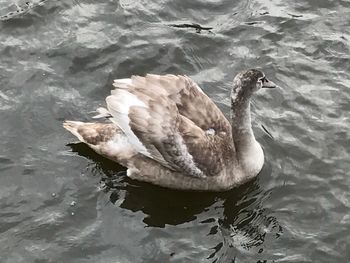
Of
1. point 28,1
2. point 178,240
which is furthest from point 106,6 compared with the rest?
point 178,240

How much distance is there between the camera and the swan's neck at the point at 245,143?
10748 mm

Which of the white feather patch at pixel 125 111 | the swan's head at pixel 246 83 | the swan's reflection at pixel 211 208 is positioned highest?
the swan's head at pixel 246 83

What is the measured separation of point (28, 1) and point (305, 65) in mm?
5174

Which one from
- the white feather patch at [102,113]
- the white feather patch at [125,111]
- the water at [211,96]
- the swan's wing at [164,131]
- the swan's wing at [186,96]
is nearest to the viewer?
the water at [211,96]

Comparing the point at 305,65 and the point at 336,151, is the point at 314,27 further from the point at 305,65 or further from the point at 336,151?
the point at 336,151

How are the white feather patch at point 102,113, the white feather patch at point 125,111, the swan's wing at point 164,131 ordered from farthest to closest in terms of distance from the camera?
the white feather patch at point 102,113, the white feather patch at point 125,111, the swan's wing at point 164,131

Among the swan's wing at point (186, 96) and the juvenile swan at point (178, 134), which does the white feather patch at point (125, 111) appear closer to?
the juvenile swan at point (178, 134)

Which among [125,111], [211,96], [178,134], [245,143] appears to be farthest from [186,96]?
[211,96]

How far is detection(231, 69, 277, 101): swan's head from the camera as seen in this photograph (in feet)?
34.4

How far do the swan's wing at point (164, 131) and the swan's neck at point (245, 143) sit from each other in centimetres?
27

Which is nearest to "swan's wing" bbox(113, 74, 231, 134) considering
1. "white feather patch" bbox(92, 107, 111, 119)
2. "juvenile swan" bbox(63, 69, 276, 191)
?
"juvenile swan" bbox(63, 69, 276, 191)

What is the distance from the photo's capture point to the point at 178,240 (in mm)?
10148

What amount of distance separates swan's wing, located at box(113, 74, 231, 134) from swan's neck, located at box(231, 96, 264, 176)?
0.28m

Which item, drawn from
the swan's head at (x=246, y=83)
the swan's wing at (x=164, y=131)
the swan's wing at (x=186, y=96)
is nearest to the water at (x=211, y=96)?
the swan's wing at (x=164, y=131)
